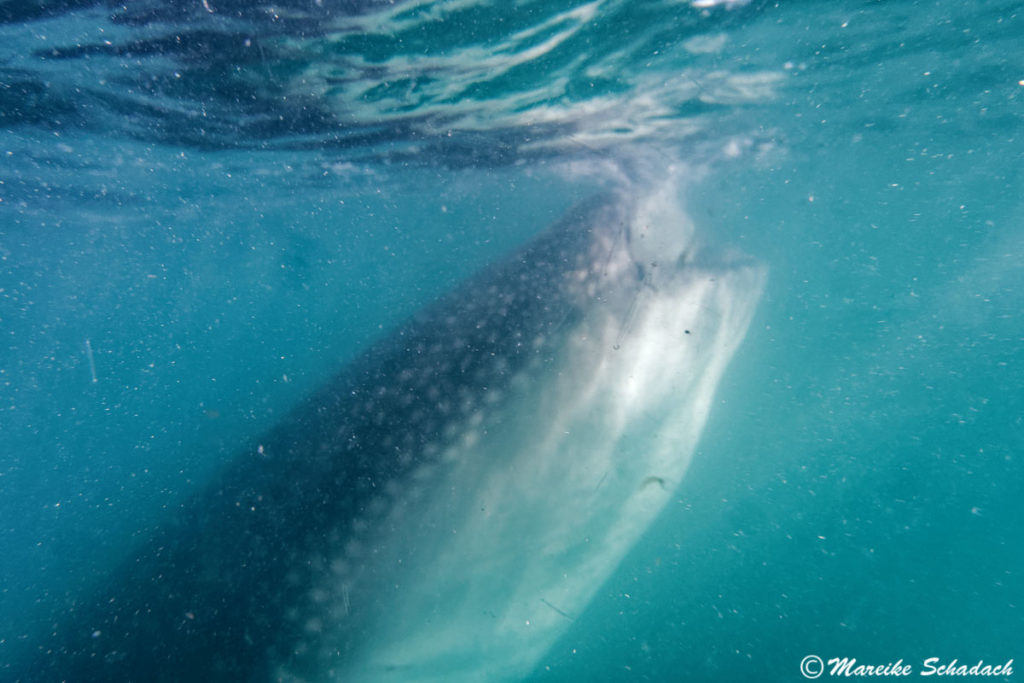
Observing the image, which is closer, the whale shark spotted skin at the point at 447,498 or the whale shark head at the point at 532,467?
the whale shark spotted skin at the point at 447,498

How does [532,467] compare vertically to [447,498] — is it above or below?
below

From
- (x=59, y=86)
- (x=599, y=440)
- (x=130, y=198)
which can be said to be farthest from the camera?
(x=130, y=198)

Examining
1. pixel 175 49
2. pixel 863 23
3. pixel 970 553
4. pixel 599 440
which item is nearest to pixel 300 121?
pixel 175 49

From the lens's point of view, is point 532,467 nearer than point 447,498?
No

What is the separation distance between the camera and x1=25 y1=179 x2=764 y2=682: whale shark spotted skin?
3920mm

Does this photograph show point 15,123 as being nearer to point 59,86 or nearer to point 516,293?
point 59,86

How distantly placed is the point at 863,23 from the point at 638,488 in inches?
335

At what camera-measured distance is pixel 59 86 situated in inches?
331

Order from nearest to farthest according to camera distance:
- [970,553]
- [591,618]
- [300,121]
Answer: [591,618] → [300,121] → [970,553]

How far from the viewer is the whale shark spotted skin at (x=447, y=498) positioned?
3.92 metres

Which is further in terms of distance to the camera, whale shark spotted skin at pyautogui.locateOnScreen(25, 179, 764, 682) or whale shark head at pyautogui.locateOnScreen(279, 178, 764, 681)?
whale shark head at pyautogui.locateOnScreen(279, 178, 764, 681)

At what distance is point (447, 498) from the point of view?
4.60 meters

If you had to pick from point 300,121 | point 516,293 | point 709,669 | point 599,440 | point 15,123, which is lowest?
point 709,669

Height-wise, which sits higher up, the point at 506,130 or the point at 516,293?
the point at 506,130
